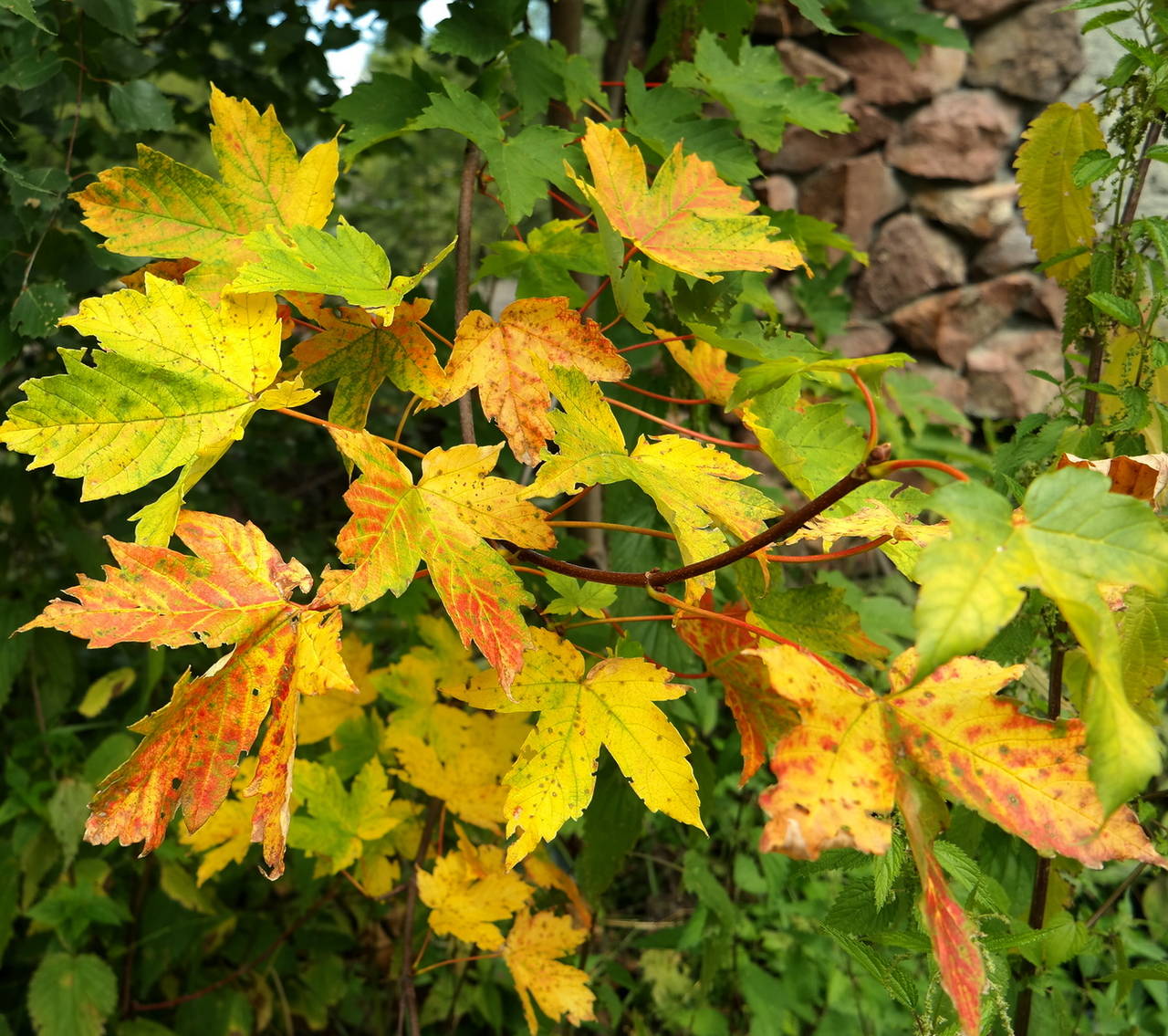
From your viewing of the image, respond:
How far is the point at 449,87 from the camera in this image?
0.88 meters

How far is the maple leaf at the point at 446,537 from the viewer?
55cm

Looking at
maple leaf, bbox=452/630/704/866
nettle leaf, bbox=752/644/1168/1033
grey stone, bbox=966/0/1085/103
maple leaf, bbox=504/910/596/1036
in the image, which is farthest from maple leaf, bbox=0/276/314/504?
grey stone, bbox=966/0/1085/103

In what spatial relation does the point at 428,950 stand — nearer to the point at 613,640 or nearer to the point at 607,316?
the point at 613,640

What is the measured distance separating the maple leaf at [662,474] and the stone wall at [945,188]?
187cm

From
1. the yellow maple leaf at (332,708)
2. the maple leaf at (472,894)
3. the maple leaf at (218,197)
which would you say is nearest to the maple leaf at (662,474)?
the maple leaf at (218,197)

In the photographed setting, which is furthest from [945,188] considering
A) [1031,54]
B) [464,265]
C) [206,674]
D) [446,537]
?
[206,674]

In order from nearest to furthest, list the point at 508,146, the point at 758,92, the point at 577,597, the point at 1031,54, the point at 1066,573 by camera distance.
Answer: the point at 1066,573, the point at 577,597, the point at 508,146, the point at 758,92, the point at 1031,54

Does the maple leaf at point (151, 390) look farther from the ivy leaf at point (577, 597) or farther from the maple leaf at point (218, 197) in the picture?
the ivy leaf at point (577, 597)

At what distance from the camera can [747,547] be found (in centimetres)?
54

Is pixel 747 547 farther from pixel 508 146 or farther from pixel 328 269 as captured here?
pixel 508 146

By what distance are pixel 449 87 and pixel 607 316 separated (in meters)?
0.32

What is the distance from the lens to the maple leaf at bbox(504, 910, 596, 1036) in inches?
37.5

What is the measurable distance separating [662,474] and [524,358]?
0.16 m

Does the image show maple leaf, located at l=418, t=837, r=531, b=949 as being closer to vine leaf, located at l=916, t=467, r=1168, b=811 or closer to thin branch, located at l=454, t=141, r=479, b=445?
thin branch, located at l=454, t=141, r=479, b=445
